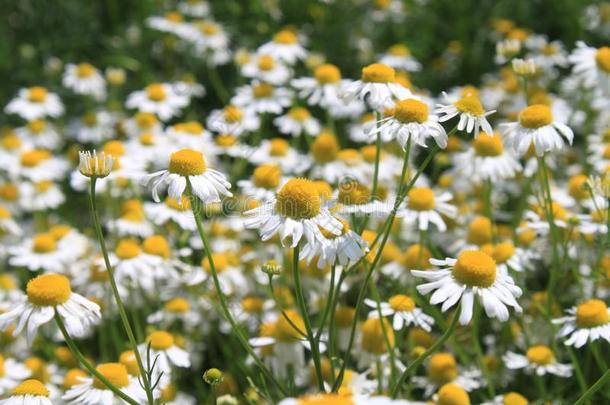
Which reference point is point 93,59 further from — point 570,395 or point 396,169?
point 570,395

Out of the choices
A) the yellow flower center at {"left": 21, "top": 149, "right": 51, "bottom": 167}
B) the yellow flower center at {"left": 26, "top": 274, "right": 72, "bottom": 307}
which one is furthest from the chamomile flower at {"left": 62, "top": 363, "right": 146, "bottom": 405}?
the yellow flower center at {"left": 21, "top": 149, "right": 51, "bottom": 167}

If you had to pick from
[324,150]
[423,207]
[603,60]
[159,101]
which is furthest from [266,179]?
[603,60]

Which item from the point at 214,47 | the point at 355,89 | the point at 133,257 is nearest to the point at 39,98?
the point at 214,47

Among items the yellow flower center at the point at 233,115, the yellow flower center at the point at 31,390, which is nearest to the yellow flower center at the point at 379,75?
the yellow flower center at the point at 233,115

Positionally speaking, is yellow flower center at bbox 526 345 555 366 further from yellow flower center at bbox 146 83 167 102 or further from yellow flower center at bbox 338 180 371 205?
yellow flower center at bbox 146 83 167 102

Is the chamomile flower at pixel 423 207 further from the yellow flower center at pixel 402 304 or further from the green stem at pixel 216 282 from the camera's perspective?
the green stem at pixel 216 282

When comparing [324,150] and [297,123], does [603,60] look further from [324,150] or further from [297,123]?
[297,123]
